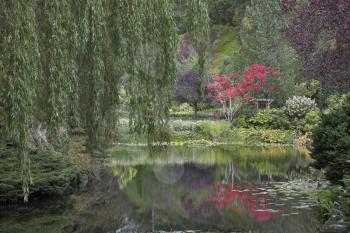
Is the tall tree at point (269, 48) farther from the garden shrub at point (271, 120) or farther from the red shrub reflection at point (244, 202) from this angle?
the red shrub reflection at point (244, 202)

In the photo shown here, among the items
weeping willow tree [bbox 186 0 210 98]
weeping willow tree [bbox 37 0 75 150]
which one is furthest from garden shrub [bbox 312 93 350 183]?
weeping willow tree [bbox 37 0 75 150]

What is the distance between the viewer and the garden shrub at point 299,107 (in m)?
27.9

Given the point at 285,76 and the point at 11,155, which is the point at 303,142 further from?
the point at 11,155

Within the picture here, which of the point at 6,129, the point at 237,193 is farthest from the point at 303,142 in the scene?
the point at 6,129

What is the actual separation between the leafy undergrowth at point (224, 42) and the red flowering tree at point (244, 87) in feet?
62.0

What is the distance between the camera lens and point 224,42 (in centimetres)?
5431

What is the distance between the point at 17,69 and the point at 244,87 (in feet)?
84.2

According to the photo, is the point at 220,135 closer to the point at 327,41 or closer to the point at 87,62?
the point at 327,41

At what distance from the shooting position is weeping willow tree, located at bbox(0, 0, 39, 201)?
498cm

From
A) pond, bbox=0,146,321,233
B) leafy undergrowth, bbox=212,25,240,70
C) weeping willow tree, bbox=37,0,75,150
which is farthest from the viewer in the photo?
leafy undergrowth, bbox=212,25,240,70

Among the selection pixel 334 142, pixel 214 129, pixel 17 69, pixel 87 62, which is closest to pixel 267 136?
pixel 214 129

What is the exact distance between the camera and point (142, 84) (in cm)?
645

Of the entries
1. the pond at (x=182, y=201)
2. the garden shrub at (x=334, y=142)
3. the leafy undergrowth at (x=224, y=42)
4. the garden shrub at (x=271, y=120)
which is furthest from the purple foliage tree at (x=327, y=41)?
the leafy undergrowth at (x=224, y=42)

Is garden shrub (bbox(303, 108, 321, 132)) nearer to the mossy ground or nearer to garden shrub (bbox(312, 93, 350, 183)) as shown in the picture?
garden shrub (bbox(312, 93, 350, 183))
